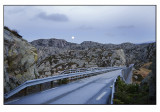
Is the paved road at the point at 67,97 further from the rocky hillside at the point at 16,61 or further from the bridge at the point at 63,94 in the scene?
the rocky hillside at the point at 16,61

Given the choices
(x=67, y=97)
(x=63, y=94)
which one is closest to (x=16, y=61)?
(x=63, y=94)

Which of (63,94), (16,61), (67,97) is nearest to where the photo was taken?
(67,97)

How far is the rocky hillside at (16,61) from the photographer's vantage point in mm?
9215

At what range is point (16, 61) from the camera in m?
10.3

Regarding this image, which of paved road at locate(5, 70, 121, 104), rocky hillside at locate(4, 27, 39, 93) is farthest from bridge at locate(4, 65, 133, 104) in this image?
rocky hillside at locate(4, 27, 39, 93)

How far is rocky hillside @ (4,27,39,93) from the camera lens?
9.21m

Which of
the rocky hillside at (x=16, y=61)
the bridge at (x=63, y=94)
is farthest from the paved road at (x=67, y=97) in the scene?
the rocky hillside at (x=16, y=61)

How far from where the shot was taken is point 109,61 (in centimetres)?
8631

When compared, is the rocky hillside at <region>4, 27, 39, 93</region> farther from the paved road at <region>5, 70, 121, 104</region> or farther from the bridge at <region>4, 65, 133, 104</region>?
the paved road at <region>5, 70, 121, 104</region>

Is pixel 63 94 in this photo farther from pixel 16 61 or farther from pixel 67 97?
pixel 16 61
